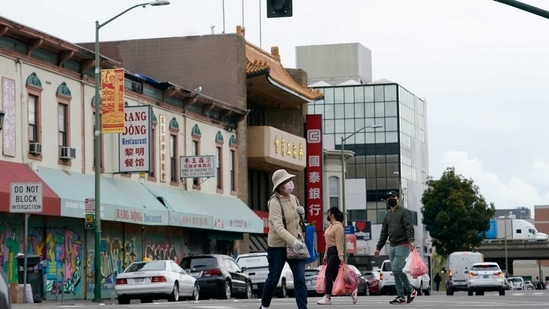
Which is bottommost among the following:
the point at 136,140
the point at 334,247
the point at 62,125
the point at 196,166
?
the point at 334,247

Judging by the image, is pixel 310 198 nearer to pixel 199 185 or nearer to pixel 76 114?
pixel 199 185

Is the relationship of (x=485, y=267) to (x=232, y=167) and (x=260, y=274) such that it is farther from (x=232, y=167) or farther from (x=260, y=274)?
(x=232, y=167)

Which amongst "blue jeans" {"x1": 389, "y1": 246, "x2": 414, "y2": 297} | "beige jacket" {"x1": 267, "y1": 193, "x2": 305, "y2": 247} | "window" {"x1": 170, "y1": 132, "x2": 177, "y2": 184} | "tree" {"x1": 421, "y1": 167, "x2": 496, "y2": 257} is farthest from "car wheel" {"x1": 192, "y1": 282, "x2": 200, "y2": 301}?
"tree" {"x1": 421, "y1": 167, "x2": 496, "y2": 257}

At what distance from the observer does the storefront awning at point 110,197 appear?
117 ft

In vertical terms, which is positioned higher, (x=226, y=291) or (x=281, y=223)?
(x=281, y=223)

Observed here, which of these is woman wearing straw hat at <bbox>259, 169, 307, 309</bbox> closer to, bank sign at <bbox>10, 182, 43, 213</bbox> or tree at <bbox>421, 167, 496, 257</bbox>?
bank sign at <bbox>10, 182, 43, 213</bbox>

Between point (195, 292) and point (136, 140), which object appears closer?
point (195, 292)

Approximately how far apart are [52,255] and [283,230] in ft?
76.9

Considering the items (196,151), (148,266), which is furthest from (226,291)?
(196,151)

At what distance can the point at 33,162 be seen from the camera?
117ft

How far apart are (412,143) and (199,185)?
2663 inches

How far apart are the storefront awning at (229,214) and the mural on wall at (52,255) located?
1096 cm

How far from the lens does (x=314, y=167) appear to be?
219 ft

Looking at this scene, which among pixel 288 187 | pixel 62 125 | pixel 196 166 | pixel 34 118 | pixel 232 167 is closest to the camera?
pixel 288 187
